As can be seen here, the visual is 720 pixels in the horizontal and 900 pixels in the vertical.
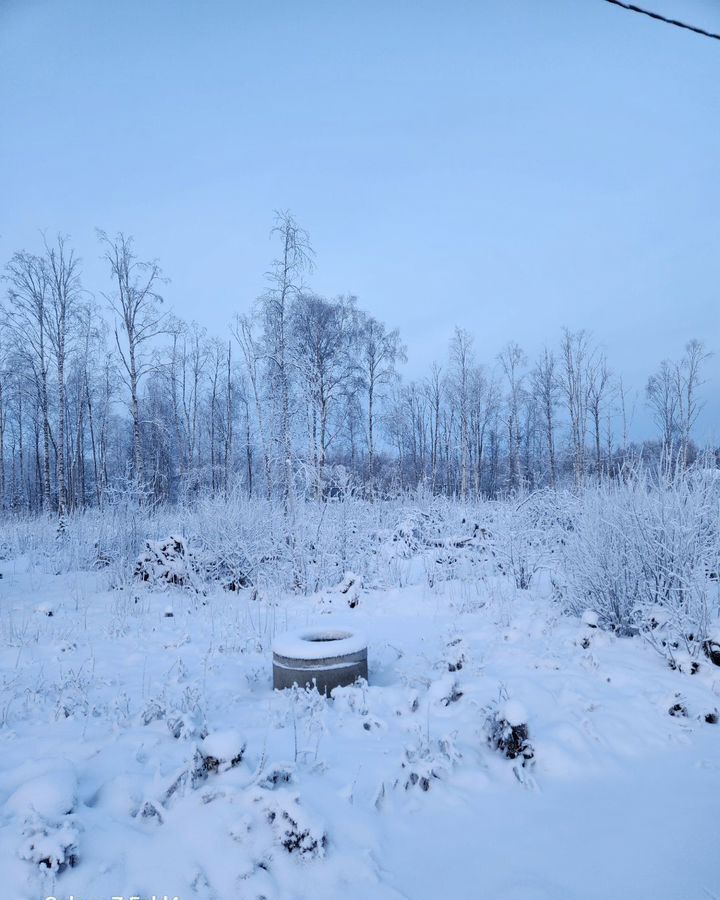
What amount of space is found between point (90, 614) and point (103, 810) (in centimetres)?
501

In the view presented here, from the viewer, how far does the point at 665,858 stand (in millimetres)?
2293

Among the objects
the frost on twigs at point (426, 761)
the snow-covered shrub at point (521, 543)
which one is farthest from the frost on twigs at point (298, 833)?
the snow-covered shrub at point (521, 543)

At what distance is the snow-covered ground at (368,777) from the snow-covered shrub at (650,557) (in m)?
0.38

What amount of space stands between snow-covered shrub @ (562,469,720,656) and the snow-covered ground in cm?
38

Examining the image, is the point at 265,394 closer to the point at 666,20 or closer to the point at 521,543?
the point at 521,543

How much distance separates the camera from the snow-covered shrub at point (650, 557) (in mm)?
4598

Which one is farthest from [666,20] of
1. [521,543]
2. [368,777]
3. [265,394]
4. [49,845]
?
[265,394]

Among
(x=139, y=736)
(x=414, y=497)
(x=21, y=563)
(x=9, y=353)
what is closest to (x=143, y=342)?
(x=9, y=353)

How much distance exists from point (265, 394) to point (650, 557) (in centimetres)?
1865

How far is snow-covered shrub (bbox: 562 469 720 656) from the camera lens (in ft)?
15.1

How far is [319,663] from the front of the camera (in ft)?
13.4

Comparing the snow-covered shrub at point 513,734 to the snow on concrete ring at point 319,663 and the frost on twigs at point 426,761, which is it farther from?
the snow on concrete ring at point 319,663

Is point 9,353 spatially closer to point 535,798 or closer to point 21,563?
point 21,563

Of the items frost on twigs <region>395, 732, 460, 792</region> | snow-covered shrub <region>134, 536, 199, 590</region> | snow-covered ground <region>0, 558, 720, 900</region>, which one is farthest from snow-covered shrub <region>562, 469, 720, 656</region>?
snow-covered shrub <region>134, 536, 199, 590</region>
